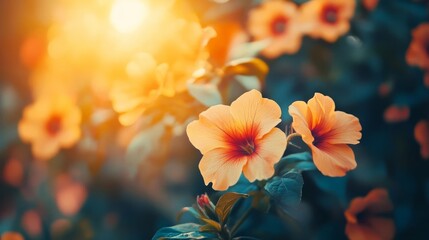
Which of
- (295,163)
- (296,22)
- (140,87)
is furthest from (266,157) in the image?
(296,22)

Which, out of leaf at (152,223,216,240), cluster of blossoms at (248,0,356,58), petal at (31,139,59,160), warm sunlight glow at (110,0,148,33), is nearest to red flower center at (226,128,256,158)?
leaf at (152,223,216,240)

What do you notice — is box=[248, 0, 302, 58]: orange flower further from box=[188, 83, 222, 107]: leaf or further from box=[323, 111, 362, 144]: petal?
box=[323, 111, 362, 144]: petal

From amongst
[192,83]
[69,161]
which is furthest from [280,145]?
[69,161]

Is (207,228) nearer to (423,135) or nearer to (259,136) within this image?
(259,136)

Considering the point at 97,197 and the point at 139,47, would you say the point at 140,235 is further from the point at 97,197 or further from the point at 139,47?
the point at 139,47

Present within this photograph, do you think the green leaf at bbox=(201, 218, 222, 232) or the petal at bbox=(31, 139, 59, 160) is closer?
the green leaf at bbox=(201, 218, 222, 232)
